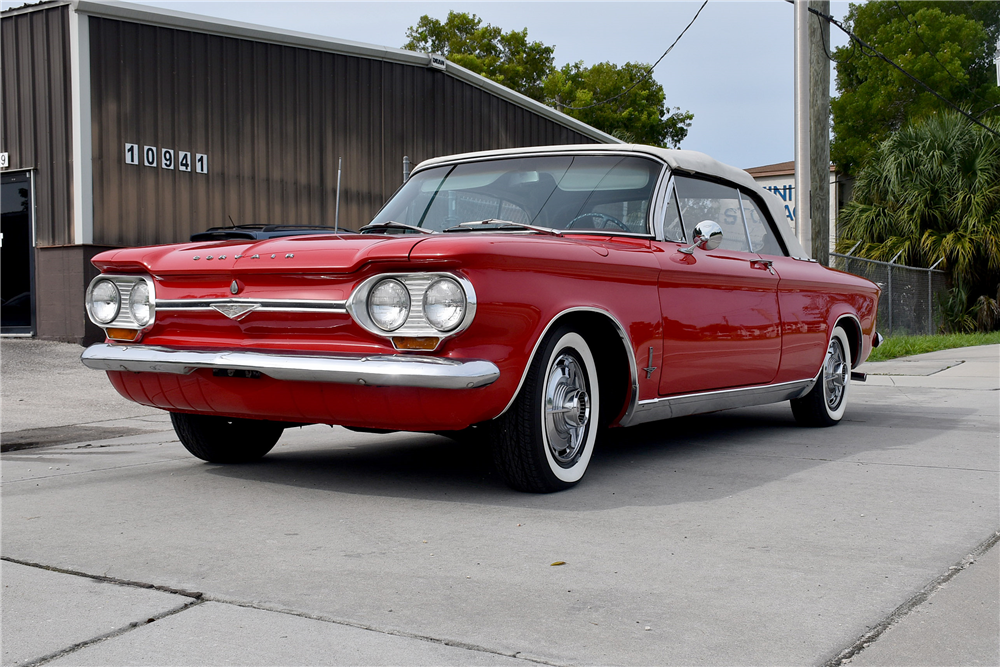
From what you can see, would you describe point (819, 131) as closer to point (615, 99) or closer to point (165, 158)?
point (165, 158)

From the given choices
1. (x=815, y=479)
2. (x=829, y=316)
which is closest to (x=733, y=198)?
(x=829, y=316)

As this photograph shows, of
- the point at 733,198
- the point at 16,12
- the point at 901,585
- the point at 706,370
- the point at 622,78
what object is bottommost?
the point at 901,585

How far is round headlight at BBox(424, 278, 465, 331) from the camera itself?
3.83 m

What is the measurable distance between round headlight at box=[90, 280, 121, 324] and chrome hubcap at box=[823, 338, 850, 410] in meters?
4.53

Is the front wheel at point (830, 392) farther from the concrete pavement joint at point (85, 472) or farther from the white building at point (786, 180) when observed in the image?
the white building at point (786, 180)

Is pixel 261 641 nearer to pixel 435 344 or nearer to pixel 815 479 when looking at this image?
pixel 435 344

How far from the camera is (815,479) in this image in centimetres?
490

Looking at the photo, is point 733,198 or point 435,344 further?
point 733,198

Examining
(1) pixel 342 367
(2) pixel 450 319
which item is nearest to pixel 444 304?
(2) pixel 450 319

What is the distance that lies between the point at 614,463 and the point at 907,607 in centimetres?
245

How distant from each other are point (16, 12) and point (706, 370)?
40.1 feet

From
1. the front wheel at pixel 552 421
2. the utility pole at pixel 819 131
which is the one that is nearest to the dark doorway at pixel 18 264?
the utility pole at pixel 819 131

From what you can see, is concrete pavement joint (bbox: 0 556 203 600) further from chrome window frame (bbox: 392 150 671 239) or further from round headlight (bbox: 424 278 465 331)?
chrome window frame (bbox: 392 150 671 239)

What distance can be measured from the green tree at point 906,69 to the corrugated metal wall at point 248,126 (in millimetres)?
27280
